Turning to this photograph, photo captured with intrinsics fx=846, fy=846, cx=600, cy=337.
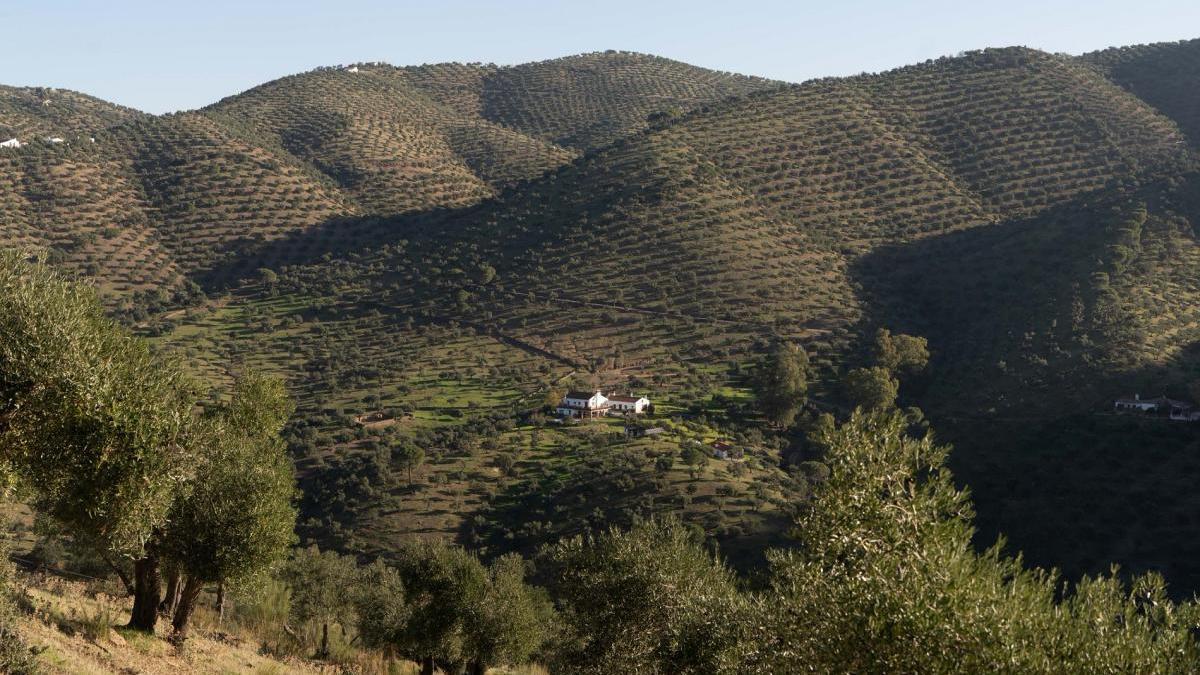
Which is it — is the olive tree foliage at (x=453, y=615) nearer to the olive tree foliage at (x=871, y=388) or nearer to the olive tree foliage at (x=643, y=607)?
the olive tree foliage at (x=643, y=607)

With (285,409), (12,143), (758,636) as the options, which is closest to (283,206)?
(12,143)

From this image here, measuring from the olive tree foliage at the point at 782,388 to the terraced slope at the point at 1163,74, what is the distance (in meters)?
93.2

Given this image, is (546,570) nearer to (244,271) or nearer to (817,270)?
(817,270)

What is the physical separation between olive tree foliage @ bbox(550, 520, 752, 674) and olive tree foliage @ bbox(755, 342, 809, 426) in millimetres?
46981

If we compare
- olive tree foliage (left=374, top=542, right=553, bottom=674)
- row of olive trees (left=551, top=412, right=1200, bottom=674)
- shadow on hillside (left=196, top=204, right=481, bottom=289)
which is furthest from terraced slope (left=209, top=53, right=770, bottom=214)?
row of olive trees (left=551, top=412, right=1200, bottom=674)

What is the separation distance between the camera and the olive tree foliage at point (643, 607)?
81.6 ft

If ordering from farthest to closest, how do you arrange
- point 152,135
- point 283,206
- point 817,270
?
point 152,135 < point 283,206 < point 817,270

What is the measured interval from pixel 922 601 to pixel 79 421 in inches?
625

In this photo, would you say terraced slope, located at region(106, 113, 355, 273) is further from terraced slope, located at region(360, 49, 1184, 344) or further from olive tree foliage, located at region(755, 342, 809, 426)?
olive tree foliage, located at region(755, 342, 809, 426)

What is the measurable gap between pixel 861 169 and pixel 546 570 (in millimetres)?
93942

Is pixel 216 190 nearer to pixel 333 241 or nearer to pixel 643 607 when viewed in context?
pixel 333 241

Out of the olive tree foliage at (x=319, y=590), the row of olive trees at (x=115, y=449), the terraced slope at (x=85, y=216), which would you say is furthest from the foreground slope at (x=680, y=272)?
the row of olive trees at (x=115, y=449)

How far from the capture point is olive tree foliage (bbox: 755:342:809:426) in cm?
7712

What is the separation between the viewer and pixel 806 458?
74312 mm
